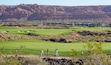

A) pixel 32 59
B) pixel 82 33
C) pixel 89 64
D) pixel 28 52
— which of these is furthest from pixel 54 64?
pixel 82 33

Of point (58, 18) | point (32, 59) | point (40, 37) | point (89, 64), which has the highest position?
point (89, 64)

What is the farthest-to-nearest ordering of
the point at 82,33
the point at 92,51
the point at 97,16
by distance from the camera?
the point at 97,16 < the point at 82,33 < the point at 92,51

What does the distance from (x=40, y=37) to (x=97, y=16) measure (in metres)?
151

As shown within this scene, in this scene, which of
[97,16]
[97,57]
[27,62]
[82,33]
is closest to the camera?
[97,57]

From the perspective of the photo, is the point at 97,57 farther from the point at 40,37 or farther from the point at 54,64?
the point at 40,37

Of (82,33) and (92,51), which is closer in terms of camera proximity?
(92,51)

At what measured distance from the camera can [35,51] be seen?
27594 millimetres

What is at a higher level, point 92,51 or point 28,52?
point 92,51

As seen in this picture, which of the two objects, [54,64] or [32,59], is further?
[54,64]

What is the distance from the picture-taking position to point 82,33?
59594mm

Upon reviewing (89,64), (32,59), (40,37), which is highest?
(89,64)

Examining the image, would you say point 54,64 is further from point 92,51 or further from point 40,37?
point 40,37

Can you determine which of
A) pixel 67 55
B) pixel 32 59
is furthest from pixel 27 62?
pixel 67 55

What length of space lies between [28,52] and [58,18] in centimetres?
17151
